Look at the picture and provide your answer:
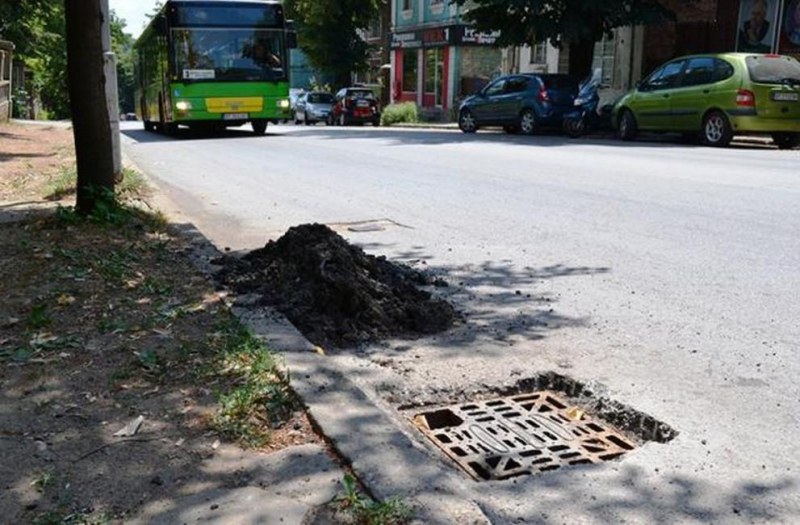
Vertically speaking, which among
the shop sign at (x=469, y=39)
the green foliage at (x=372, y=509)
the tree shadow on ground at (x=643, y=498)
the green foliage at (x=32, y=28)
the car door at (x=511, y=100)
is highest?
the shop sign at (x=469, y=39)

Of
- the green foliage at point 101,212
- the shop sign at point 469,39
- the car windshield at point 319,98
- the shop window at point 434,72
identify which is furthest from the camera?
the shop window at point 434,72

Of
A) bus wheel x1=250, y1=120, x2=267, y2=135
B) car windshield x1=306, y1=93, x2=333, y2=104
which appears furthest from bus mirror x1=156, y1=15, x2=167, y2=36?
car windshield x1=306, y1=93, x2=333, y2=104

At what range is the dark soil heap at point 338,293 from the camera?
4645 millimetres

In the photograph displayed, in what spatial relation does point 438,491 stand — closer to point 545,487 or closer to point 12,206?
point 545,487

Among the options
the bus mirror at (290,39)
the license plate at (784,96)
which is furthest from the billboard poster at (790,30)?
the bus mirror at (290,39)

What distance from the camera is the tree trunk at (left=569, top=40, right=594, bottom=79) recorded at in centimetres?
2391

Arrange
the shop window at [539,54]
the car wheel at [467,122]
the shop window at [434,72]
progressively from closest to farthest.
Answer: the car wheel at [467,122], the shop window at [539,54], the shop window at [434,72]

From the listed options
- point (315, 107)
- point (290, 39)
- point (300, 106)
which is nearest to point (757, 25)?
point (290, 39)

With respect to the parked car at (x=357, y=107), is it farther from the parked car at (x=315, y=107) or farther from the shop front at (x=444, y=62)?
the shop front at (x=444, y=62)

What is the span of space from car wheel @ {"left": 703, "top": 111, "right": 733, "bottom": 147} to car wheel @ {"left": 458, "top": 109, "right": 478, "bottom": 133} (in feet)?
26.4

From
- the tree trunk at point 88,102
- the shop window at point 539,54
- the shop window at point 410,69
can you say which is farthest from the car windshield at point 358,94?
the tree trunk at point 88,102

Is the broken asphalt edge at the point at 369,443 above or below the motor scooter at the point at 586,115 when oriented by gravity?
below

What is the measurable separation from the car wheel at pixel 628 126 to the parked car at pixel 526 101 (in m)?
2.00

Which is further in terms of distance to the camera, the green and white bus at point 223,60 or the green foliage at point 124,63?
the green foliage at point 124,63
